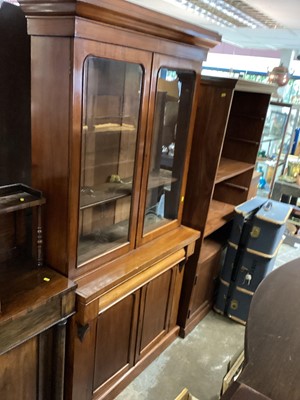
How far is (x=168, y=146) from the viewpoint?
1.92 metres

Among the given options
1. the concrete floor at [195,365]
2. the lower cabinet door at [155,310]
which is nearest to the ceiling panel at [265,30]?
the lower cabinet door at [155,310]

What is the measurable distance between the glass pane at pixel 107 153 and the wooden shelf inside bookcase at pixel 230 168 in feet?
2.46

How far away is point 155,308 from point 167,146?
0.95m

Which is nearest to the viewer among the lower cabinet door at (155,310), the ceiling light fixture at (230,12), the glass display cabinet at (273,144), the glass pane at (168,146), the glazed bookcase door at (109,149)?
the glazed bookcase door at (109,149)

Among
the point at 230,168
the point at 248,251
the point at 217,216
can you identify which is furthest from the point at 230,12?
the point at 248,251

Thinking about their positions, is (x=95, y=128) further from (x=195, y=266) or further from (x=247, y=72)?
(x=247, y=72)

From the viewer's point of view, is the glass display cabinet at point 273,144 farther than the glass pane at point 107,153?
Yes

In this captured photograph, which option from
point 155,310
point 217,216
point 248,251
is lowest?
point 155,310

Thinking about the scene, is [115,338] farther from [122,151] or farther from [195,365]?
[122,151]

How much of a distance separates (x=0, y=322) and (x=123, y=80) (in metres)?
1.06

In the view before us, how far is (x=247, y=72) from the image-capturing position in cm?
654

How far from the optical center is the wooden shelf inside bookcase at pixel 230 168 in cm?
229

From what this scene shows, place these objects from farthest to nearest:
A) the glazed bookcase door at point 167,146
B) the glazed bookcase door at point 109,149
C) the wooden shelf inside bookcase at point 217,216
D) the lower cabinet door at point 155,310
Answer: the wooden shelf inside bookcase at point 217,216 → the lower cabinet door at point 155,310 → the glazed bookcase door at point 167,146 → the glazed bookcase door at point 109,149

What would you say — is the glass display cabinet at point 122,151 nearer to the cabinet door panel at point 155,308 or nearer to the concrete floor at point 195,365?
the cabinet door panel at point 155,308
